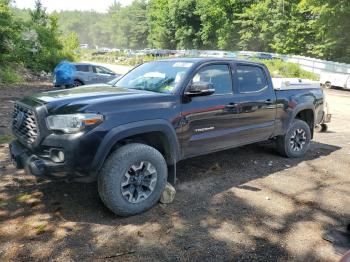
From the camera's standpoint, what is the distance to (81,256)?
3445 mm

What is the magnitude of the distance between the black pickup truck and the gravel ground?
0.39 m

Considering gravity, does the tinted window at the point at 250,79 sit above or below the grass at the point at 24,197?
above

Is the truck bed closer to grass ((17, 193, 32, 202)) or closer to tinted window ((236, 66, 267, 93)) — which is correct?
tinted window ((236, 66, 267, 93))

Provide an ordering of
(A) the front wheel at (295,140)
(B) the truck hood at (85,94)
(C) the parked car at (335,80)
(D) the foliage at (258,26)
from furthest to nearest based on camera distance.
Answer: (D) the foliage at (258,26)
(C) the parked car at (335,80)
(A) the front wheel at (295,140)
(B) the truck hood at (85,94)

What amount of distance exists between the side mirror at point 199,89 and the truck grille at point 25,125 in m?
1.80

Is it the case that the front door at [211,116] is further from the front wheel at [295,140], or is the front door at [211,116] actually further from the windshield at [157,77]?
the front wheel at [295,140]

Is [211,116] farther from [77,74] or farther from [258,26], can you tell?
[258,26]

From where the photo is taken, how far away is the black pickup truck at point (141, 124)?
12.7 feet

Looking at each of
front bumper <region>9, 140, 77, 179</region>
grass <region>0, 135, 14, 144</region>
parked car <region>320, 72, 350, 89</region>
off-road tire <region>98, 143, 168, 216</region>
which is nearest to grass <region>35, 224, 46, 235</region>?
front bumper <region>9, 140, 77, 179</region>

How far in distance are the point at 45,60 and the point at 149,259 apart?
24.7 metres

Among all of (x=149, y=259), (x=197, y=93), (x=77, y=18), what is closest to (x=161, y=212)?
(x=149, y=259)

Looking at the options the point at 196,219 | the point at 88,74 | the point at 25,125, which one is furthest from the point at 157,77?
the point at 88,74

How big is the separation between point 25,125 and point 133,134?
4.04 ft

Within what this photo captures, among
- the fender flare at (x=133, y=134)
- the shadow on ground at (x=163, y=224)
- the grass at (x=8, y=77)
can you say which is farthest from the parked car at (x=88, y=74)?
the fender flare at (x=133, y=134)
